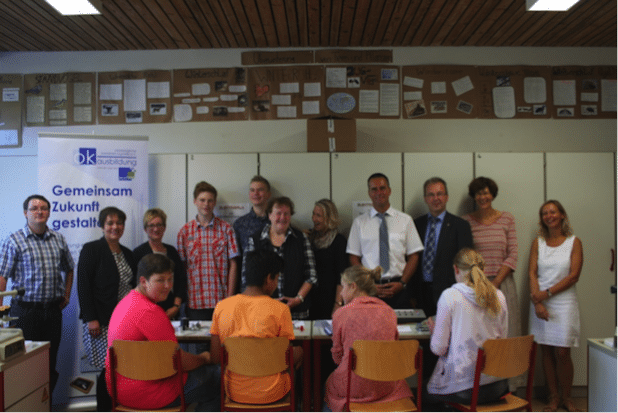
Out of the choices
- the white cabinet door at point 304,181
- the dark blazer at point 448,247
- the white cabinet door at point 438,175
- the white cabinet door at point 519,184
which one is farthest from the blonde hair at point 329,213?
the white cabinet door at point 519,184

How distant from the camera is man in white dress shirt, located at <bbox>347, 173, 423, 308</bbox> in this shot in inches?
148

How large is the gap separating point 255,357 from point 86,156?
2749mm

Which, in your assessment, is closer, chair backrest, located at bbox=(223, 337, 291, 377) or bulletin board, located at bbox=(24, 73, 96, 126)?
chair backrest, located at bbox=(223, 337, 291, 377)

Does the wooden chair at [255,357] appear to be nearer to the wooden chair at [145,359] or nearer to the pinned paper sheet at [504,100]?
the wooden chair at [145,359]

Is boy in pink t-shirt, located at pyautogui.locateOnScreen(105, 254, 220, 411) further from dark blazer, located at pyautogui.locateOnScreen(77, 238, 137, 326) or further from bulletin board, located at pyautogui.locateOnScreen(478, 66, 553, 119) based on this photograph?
bulletin board, located at pyautogui.locateOnScreen(478, 66, 553, 119)

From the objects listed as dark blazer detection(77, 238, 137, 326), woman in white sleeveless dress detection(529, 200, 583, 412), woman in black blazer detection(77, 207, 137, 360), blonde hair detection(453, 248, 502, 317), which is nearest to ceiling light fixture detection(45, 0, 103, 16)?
woman in black blazer detection(77, 207, 137, 360)

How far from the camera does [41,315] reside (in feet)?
11.1

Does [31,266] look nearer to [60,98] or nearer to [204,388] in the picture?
[204,388]

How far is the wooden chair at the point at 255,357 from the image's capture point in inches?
85.1

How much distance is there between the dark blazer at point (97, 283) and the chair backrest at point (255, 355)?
1.64 meters

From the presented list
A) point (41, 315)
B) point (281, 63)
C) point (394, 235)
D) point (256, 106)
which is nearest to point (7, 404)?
point (41, 315)

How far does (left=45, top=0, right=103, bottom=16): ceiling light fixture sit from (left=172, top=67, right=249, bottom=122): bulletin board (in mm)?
1256

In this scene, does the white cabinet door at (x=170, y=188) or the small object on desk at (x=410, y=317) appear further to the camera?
the white cabinet door at (x=170, y=188)

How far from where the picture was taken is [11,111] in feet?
15.6
